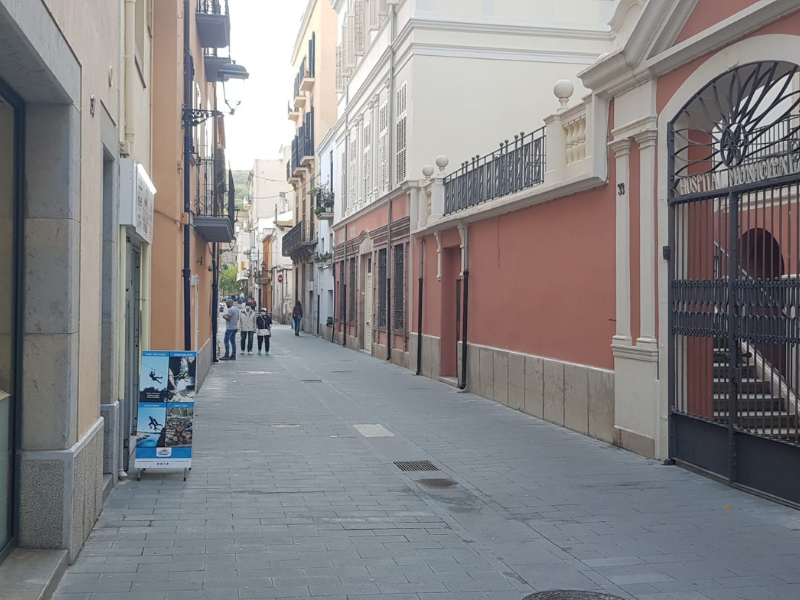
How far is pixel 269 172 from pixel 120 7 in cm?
7550

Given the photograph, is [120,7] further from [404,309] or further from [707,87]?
[404,309]

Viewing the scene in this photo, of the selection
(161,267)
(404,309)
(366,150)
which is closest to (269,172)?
(366,150)

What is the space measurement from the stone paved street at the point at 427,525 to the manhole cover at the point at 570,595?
0.14 m

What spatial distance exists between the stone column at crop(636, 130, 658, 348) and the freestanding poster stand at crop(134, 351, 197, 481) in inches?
191

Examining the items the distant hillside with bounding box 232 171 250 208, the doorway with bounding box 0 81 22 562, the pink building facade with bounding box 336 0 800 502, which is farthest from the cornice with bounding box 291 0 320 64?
the distant hillside with bounding box 232 171 250 208

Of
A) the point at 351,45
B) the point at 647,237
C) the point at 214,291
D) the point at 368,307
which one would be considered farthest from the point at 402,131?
the point at 647,237

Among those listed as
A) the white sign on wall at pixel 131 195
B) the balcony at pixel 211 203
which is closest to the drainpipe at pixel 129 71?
the white sign on wall at pixel 131 195

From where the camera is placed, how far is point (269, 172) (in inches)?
3223

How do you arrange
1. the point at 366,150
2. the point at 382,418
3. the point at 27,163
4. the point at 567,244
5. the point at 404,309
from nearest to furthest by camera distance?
the point at 27,163 < the point at 567,244 < the point at 382,418 < the point at 404,309 < the point at 366,150

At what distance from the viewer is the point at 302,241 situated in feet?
138

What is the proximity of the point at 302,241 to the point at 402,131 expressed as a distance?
1958cm

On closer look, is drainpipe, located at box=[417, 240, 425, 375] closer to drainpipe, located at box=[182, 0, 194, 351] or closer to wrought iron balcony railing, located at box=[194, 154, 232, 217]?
wrought iron balcony railing, located at box=[194, 154, 232, 217]

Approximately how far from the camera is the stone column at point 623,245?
1027cm

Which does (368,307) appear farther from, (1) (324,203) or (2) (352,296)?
(1) (324,203)
